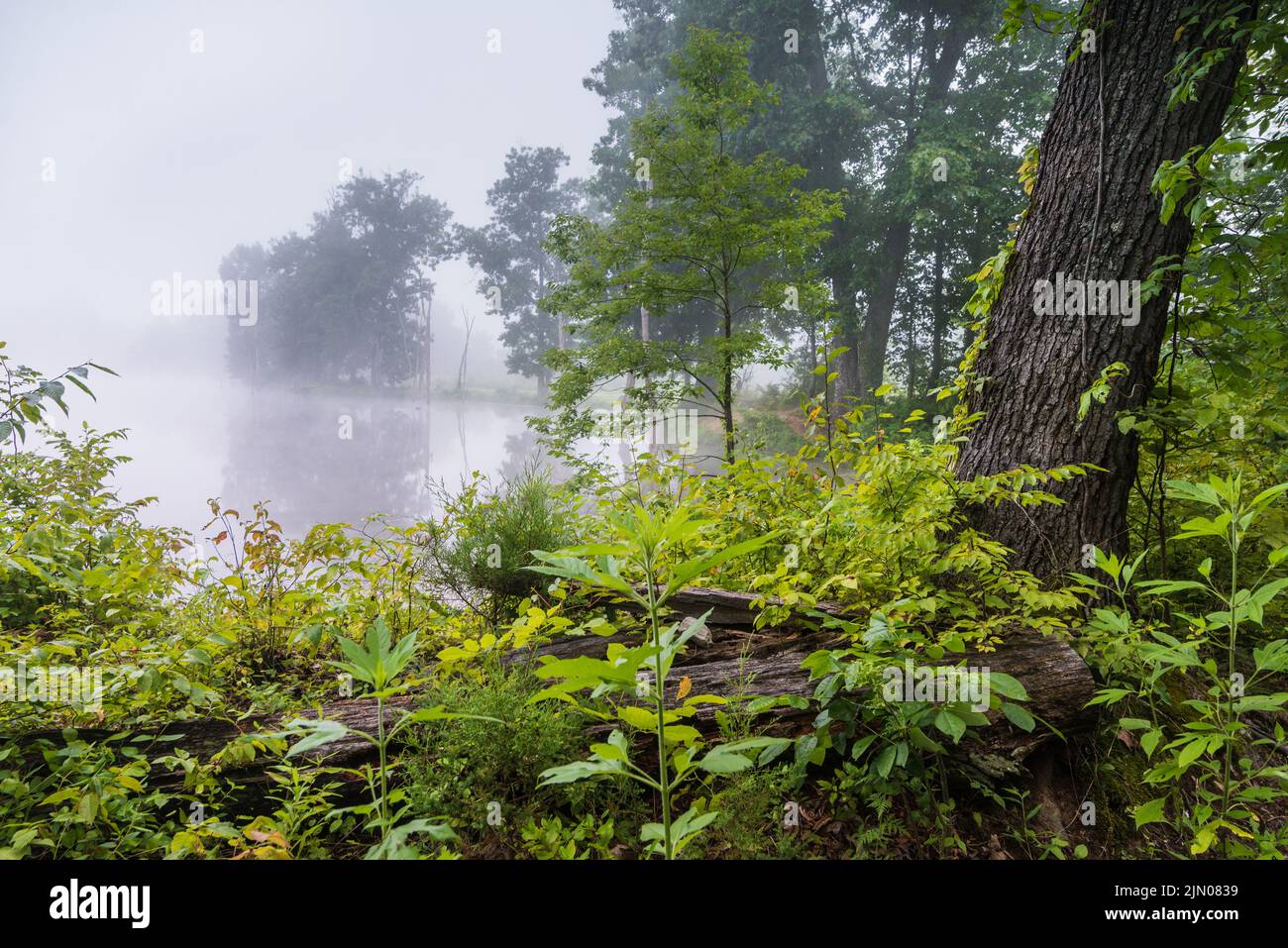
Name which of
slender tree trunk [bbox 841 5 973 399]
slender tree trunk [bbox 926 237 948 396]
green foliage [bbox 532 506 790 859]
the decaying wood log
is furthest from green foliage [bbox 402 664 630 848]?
slender tree trunk [bbox 841 5 973 399]

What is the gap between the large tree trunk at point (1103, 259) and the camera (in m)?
2.30

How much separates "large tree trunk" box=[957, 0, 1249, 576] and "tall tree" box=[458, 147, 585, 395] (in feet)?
71.9

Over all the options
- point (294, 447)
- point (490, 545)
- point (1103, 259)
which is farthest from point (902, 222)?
point (294, 447)

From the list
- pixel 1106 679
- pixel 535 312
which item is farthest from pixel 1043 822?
pixel 535 312

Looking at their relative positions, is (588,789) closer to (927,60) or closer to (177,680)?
(177,680)

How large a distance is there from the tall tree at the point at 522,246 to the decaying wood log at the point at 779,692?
2224 centimetres

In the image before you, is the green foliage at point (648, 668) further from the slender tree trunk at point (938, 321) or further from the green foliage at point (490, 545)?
the slender tree trunk at point (938, 321)

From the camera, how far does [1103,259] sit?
2363 millimetres

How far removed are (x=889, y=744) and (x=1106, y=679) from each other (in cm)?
90

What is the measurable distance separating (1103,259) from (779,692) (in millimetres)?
2155

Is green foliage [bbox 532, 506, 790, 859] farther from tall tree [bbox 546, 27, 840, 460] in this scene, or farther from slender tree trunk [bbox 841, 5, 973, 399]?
slender tree trunk [bbox 841, 5, 973, 399]

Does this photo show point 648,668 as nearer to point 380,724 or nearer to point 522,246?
point 380,724

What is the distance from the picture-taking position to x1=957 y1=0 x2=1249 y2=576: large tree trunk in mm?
2301
